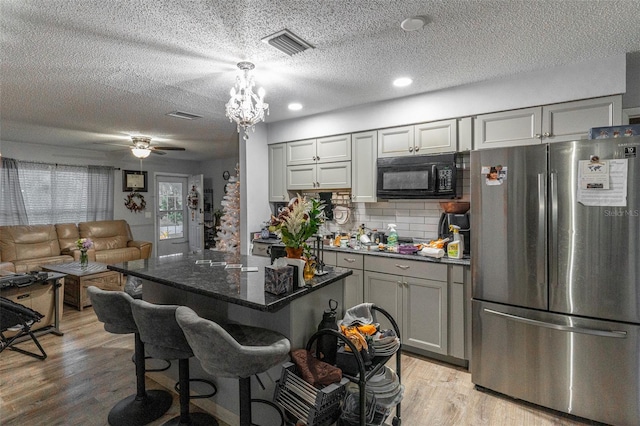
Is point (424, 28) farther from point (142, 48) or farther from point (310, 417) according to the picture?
point (310, 417)

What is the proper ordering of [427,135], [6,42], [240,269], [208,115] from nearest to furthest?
[6,42] < [240,269] < [427,135] < [208,115]

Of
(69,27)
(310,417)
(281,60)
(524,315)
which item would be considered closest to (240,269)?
(310,417)

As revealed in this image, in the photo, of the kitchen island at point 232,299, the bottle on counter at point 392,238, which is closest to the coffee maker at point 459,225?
the bottle on counter at point 392,238

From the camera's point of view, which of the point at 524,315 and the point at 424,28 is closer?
the point at 424,28

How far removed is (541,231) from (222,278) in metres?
2.18

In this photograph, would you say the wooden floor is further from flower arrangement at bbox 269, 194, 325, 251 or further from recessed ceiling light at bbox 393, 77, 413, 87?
recessed ceiling light at bbox 393, 77, 413, 87

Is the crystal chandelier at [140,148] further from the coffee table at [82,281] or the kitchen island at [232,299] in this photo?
Answer: the kitchen island at [232,299]

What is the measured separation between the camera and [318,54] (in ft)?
8.09

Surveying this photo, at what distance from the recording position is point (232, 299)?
66.8 inches

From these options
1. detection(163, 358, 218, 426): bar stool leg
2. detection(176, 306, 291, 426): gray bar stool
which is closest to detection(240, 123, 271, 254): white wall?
detection(163, 358, 218, 426): bar stool leg

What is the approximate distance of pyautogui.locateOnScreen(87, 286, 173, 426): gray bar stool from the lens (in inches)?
82.7

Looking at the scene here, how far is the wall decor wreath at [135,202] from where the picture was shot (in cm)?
744

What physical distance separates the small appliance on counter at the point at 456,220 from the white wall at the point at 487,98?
0.87 m

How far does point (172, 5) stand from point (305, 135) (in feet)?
8.20
